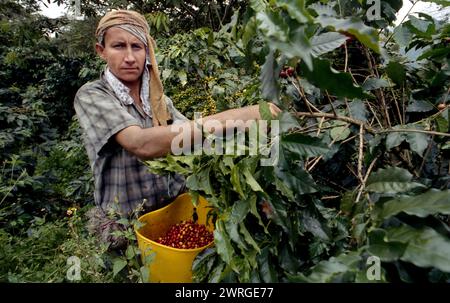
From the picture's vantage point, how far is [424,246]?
0.59m

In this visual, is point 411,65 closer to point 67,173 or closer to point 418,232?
point 418,232

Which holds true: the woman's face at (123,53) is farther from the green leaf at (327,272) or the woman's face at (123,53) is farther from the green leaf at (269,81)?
the green leaf at (327,272)

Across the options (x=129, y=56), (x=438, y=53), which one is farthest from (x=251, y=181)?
(x=129, y=56)

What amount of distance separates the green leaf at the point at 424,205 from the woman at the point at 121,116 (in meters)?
0.94

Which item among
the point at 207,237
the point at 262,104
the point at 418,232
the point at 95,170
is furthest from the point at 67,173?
the point at 418,232

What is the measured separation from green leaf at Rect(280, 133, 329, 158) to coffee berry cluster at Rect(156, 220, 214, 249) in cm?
50

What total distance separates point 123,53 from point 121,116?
0.36 m

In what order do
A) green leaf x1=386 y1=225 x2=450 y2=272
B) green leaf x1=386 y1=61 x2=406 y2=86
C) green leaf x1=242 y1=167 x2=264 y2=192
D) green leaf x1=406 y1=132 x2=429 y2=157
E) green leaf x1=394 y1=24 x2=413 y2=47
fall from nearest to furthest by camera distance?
green leaf x1=386 y1=225 x2=450 y2=272, green leaf x1=242 y1=167 x2=264 y2=192, green leaf x1=406 y1=132 x2=429 y2=157, green leaf x1=386 y1=61 x2=406 y2=86, green leaf x1=394 y1=24 x2=413 y2=47

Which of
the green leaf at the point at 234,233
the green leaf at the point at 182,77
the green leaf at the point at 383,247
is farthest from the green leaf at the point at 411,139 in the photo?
the green leaf at the point at 182,77

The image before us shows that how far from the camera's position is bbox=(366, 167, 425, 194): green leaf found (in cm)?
76

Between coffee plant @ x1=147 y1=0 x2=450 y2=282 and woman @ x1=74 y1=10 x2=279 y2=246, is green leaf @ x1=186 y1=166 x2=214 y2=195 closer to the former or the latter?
coffee plant @ x1=147 y1=0 x2=450 y2=282

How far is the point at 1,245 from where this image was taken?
236 centimetres

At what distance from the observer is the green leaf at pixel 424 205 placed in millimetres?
622

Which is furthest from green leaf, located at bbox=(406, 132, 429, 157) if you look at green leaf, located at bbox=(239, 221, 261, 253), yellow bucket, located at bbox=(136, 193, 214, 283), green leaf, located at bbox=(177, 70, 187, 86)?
green leaf, located at bbox=(177, 70, 187, 86)
